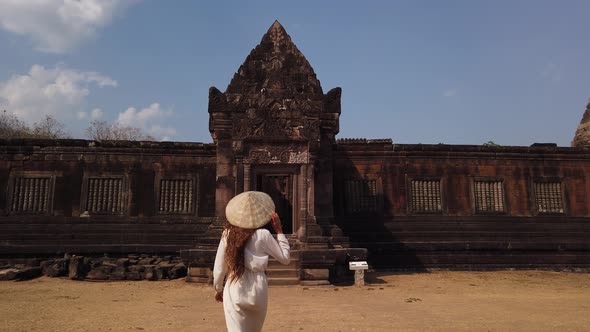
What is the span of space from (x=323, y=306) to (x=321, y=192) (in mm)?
4829

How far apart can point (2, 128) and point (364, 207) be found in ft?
119

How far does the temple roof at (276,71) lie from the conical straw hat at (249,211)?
8237 millimetres

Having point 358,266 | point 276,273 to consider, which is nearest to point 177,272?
point 276,273

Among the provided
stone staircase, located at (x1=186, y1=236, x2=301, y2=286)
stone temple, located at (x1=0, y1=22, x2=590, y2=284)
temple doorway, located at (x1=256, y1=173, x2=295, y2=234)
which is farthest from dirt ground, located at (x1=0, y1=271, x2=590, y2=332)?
temple doorway, located at (x1=256, y1=173, x2=295, y2=234)

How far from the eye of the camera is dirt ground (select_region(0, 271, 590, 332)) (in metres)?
6.39

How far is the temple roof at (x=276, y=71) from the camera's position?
1201cm

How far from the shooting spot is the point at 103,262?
12664 millimetres

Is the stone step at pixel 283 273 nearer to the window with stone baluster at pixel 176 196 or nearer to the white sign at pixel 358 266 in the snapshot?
the white sign at pixel 358 266

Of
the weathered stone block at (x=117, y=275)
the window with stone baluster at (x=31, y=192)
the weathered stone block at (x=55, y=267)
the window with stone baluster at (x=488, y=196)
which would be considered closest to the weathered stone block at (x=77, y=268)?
the weathered stone block at (x=55, y=267)

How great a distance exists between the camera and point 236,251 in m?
3.71

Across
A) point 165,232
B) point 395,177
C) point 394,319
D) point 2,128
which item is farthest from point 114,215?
point 2,128

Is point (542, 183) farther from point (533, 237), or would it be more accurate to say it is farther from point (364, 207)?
point (364, 207)

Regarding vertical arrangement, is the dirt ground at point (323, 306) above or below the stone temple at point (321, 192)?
below

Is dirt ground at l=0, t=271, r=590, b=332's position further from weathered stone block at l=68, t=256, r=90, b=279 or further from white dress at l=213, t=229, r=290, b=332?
white dress at l=213, t=229, r=290, b=332
